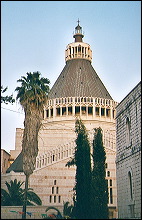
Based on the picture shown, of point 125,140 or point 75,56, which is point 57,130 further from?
point 125,140

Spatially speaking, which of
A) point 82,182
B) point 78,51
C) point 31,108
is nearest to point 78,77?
point 78,51

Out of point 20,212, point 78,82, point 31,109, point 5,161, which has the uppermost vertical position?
point 78,82

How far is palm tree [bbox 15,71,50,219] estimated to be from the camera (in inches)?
970

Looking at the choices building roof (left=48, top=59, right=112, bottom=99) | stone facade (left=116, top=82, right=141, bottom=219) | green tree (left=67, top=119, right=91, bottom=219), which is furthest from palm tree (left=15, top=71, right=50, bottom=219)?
building roof (left=48, top=59, right=112, bottom=99)

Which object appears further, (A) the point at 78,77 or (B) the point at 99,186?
(A) the point at 78,77

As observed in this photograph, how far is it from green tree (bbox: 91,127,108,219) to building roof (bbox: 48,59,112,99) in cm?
2747

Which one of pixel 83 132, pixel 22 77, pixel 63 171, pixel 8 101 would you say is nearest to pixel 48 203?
pixel 63 171

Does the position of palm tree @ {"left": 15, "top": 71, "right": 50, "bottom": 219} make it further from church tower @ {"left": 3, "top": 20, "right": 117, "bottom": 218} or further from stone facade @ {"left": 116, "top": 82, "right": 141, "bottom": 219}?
stone facade @ {"left": 116, "top": 82, "right": 141, "bottom": 219}

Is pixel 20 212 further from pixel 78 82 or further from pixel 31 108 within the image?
pixel 78 82

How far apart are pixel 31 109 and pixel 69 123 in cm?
2318

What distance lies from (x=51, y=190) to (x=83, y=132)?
11357 mm

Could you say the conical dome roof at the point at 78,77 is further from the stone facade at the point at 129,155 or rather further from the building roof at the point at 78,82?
the stone facade at the point at 129,155

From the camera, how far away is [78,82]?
5416 centimetres

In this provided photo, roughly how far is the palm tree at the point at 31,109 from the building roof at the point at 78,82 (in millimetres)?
25087
